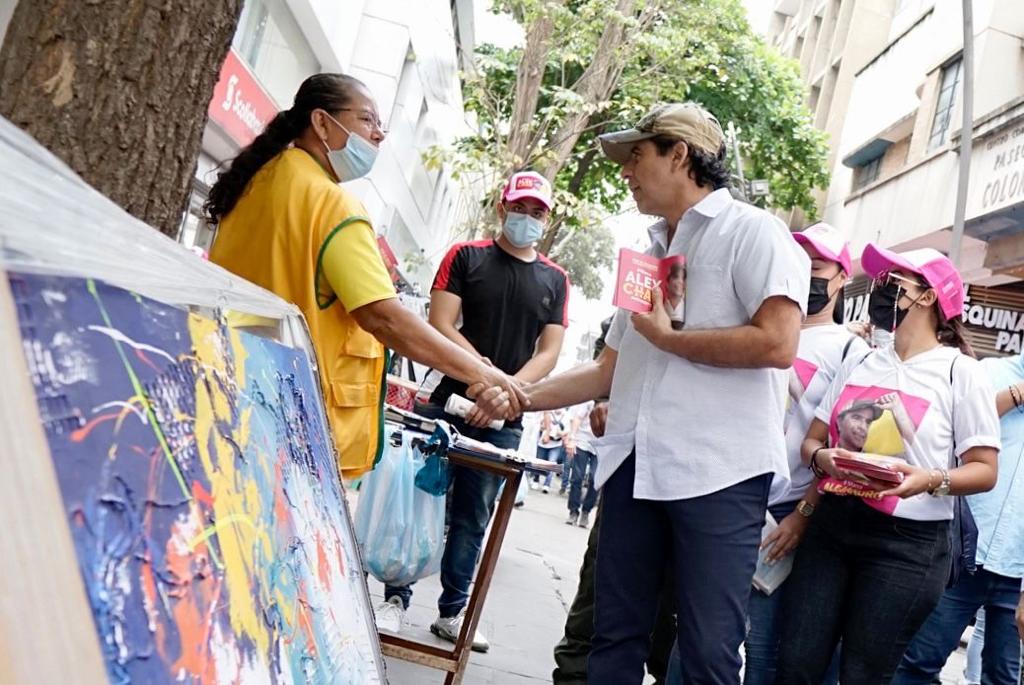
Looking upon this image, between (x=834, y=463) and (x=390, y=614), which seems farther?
(x=390, y=614)

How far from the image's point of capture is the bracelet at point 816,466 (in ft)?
11.2

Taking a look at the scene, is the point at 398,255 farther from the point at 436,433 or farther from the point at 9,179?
the point at 9,179

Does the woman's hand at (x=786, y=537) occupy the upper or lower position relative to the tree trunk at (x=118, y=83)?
lower

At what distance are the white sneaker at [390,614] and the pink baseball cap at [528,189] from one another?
6.11 feet

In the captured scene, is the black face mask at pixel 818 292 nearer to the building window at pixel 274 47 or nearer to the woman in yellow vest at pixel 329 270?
the woman in yellow vest at pixel 329 270

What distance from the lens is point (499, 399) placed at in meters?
3.73

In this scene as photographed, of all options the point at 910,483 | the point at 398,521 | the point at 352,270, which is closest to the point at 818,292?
the point at 910,483

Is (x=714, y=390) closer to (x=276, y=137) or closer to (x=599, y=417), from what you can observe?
(x=599, y=417)

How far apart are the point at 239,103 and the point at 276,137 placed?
10.3 metres

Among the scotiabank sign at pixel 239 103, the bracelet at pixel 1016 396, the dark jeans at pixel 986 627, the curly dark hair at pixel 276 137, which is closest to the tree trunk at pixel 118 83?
the curly dark hair at pixel 276 137

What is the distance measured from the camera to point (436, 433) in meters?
3.68

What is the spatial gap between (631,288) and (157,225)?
1273 mm

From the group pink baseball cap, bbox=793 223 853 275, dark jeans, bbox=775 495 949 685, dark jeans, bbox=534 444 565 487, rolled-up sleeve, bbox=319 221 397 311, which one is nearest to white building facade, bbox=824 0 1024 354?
dark jeans, bbox=534 444 565 487

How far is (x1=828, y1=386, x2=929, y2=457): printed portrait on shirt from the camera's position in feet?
10.9
